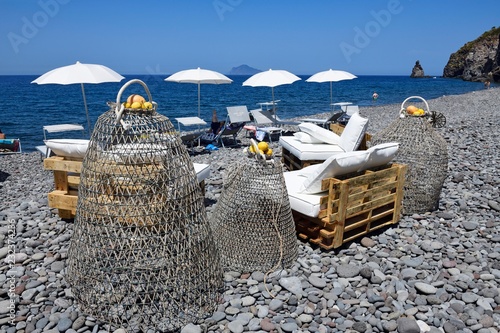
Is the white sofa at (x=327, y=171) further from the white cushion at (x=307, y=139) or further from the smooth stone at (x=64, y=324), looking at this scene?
the white cushion at (x=307, y=139)

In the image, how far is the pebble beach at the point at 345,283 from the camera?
3.45 metres

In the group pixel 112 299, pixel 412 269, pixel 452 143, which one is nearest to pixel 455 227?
pixel 412 269

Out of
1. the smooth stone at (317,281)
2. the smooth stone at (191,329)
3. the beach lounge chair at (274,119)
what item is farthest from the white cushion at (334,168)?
the beach lounge chair at (274,119)

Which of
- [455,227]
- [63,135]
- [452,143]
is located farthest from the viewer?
[63,135]

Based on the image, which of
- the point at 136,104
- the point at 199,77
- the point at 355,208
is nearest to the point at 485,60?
the point at 199,77

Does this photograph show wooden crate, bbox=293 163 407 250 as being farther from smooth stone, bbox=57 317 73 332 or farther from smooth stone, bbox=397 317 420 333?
smooth stone, bbox=57 317 73 332

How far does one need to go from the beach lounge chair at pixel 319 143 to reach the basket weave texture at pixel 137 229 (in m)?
4.30

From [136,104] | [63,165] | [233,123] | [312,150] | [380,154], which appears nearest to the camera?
[136,104]

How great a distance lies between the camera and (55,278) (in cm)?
407

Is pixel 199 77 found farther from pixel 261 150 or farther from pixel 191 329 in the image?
pixel 191 329

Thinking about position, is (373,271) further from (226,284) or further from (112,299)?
(112,299)

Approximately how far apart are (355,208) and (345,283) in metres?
1.09

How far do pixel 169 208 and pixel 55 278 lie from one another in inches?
64.7

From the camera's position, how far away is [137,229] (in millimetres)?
3389
